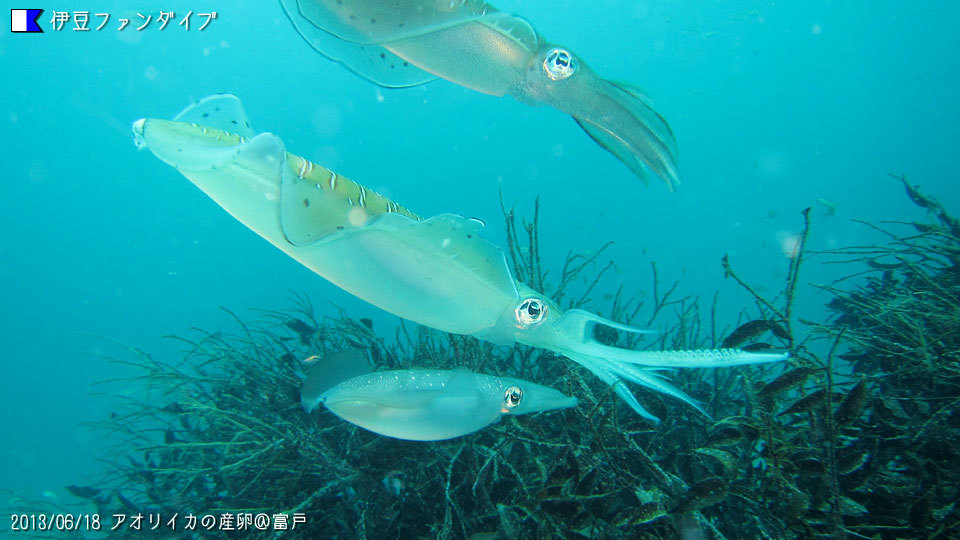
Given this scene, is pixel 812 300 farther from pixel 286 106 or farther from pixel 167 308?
pixel 167 308

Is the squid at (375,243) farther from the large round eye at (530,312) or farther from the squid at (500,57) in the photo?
the squid at (500,57)

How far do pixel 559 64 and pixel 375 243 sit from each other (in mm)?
936

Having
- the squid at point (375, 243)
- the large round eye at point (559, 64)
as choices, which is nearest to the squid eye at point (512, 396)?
the squid at point (375, 243)

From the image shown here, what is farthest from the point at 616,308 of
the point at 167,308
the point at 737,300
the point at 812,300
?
the point at 167,308


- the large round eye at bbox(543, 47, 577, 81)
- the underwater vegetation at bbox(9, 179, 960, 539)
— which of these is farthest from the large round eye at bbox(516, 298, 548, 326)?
the underwater vegetation at bbox(9, 179, 960, 539)

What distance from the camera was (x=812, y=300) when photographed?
33.7 m

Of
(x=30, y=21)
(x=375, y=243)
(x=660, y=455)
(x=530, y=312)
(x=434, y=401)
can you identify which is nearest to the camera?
(x=375, y=243)

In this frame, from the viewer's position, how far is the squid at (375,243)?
4.53ft

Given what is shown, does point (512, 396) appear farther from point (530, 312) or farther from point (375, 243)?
point (375, 243)

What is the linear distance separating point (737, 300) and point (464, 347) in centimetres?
3561

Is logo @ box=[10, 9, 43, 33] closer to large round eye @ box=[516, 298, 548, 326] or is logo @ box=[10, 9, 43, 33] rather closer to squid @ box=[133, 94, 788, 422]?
squid @ box=[133, 94, 788, 422]

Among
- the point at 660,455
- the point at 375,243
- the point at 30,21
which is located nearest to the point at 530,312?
the point at 375,243

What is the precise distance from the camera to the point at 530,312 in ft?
5.40

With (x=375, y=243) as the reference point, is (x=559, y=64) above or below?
above
